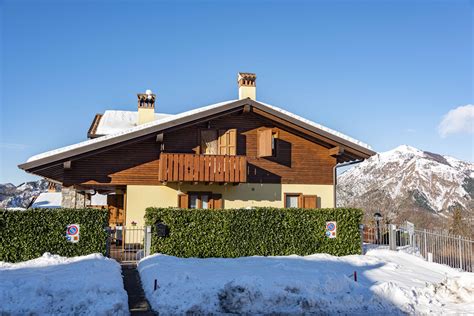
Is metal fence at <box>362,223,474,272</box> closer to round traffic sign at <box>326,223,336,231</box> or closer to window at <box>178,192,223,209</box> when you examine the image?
round traffic sign at <box>326,223,336,231</box>

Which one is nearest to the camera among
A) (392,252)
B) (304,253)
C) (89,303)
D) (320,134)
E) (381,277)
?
(89,303)

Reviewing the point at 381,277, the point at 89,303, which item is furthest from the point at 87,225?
the point at 381,277

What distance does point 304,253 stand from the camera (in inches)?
667

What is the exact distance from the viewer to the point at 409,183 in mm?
70750

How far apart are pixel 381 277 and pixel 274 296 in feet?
15.9

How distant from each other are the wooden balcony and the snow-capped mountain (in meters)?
36.3

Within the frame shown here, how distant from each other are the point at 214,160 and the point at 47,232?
23.7 feet

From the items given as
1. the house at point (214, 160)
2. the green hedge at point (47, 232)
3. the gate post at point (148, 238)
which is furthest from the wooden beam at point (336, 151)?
the green hedge at point (47, 232)

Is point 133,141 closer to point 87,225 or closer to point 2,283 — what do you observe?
point 87,225

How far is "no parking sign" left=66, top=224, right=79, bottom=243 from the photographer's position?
15195 mm

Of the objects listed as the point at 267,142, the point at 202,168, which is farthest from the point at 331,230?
the point at 202,168

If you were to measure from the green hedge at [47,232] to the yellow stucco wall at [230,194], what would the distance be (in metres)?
3.52

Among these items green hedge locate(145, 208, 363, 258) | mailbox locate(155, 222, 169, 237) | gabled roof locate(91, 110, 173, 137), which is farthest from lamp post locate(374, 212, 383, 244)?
gabled roof locate(91, 110, 173, 137)

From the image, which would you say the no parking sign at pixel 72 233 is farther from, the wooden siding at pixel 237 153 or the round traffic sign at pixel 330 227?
the round traffic sign at pixel 330 227
